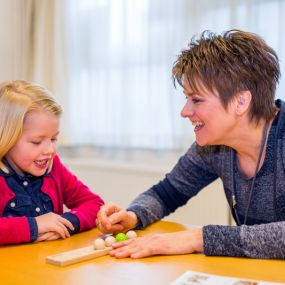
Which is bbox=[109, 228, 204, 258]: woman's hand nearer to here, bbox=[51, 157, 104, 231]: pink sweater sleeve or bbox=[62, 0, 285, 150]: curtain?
bbox=[51, 157, 104, 231]: pink sweater sleeve

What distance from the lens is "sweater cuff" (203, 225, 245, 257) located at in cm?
115

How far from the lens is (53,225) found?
1.39 meters

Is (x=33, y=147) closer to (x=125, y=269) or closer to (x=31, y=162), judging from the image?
(x=31, y=162)

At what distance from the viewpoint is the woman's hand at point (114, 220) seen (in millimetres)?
1425

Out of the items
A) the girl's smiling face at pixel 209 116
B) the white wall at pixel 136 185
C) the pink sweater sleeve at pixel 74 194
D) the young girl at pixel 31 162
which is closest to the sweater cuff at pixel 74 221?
the young girl at pixel 31 162

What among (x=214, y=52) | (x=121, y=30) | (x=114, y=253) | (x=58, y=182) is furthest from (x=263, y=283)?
(x=121, y=30)

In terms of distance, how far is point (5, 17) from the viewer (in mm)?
3285

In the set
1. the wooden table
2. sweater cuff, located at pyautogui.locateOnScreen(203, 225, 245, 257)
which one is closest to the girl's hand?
the wooden table

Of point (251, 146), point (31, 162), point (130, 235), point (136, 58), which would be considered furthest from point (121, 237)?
point (136, 58)

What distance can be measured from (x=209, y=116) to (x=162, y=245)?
0.45 metres

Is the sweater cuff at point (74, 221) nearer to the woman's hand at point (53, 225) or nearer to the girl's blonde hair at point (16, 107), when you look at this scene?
the woman's hand at point (53, 225)

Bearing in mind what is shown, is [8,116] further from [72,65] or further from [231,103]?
[72,65]

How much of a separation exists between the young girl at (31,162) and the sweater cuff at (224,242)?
460 millimetres

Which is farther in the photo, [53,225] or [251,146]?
[251,146]
